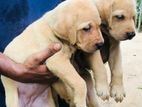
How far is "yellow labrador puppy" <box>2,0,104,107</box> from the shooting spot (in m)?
2.06

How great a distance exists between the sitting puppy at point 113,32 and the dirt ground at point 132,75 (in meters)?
1.86

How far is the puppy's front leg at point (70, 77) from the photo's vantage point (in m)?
2.10

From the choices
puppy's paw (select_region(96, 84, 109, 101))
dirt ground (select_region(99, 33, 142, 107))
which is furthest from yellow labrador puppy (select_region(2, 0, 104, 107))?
dirt ground (select_region(99, 33, 142, 107))

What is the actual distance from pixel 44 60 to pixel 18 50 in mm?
143

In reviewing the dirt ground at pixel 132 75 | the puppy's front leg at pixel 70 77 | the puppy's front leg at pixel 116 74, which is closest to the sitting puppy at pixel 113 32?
the puppy's front leg at pixel 116 74

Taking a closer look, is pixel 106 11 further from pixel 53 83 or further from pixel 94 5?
pixel 53 83

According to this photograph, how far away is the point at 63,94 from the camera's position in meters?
2.23

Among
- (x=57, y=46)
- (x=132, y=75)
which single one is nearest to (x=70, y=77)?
(x=57, y=46)

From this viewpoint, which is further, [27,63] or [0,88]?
[0,88]

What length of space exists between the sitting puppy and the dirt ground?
6.11ft

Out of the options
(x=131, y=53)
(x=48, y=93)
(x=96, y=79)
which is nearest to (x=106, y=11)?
(x=96, y=79)

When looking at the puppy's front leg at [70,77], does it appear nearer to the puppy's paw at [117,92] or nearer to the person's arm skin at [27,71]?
the person's arm skin at [27,71]

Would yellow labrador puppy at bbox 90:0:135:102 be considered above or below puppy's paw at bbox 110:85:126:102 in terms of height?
above

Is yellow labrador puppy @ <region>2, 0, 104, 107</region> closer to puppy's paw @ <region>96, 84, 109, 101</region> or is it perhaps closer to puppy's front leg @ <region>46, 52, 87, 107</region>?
puppy's front leg @ <region>46, 52, 87, 107</region>
